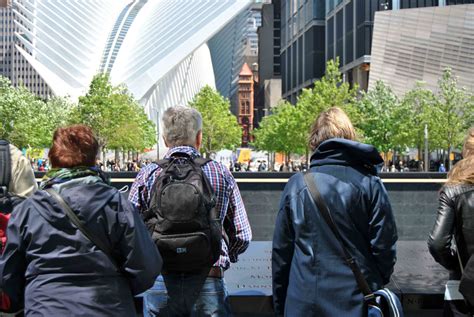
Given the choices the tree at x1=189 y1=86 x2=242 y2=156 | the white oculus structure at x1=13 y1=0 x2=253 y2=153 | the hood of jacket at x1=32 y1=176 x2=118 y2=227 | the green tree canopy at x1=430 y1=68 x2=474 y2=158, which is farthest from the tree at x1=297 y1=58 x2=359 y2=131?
the hood of jacket at x1=32 y1=176 x2=118 y2=227

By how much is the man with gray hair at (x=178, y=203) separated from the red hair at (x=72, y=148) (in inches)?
16.6

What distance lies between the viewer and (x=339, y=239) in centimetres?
321

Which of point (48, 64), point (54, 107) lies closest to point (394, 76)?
point (54, 107)

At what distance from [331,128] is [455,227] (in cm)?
92

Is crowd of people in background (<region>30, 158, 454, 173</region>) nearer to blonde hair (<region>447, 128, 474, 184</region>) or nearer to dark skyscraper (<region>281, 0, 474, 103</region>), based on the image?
dark skyscraper (<region>281, 0, 474, 103</region>)

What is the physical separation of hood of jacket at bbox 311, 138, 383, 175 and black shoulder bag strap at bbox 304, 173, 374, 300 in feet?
0.54

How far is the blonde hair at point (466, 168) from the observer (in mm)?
3664

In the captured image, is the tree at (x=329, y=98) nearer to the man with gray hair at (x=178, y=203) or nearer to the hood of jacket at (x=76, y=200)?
the man with gray hair at (x=178, y=203)

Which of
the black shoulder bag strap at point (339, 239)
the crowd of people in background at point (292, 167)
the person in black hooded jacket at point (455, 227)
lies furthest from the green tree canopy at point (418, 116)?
the black shoulder bag strap at point (339, 239)

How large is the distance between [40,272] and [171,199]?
0.72m

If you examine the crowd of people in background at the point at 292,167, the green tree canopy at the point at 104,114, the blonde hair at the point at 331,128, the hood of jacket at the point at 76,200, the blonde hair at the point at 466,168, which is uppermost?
the green tree canopy at the point at 104,114

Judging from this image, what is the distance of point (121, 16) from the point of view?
84562 mm

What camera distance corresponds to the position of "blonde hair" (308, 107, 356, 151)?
3439 mm

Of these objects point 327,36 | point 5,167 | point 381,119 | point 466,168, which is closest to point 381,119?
point 381,119
